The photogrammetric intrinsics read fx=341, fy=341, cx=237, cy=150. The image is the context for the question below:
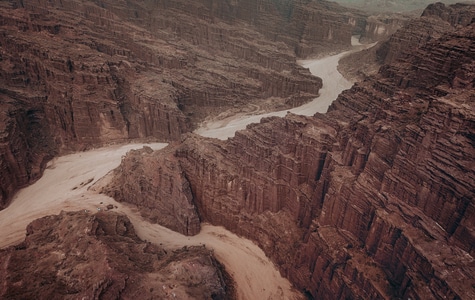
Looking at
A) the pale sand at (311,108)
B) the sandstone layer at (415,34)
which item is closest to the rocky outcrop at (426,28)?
the sandstone layer at (415,34)

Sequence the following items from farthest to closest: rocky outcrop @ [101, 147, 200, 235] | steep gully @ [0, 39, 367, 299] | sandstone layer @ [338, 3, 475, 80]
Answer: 1. sandstone layer @ [338, 3, 475, 80]
2. rocky outcrop @ [101, 147, 200, 235]
3. steep gully @ [0, 39, 367, 299]

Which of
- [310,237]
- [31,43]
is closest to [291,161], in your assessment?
[310,237]

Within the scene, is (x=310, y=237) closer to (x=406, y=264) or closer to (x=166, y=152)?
(x=406, y=264)

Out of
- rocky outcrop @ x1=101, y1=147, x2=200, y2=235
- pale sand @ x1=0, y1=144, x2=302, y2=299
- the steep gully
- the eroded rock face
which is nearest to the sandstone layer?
the steep gully

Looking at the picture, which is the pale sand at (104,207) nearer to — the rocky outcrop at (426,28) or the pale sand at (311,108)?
the pale sand at (311,108)

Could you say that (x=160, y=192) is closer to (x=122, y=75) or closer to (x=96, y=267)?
(x=96, y=267)

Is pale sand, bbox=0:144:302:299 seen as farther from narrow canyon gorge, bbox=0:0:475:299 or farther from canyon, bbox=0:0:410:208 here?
canyon, bbox=0:0:410:208

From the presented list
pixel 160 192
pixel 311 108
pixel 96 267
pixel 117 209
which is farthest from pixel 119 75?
pixel 96 267
